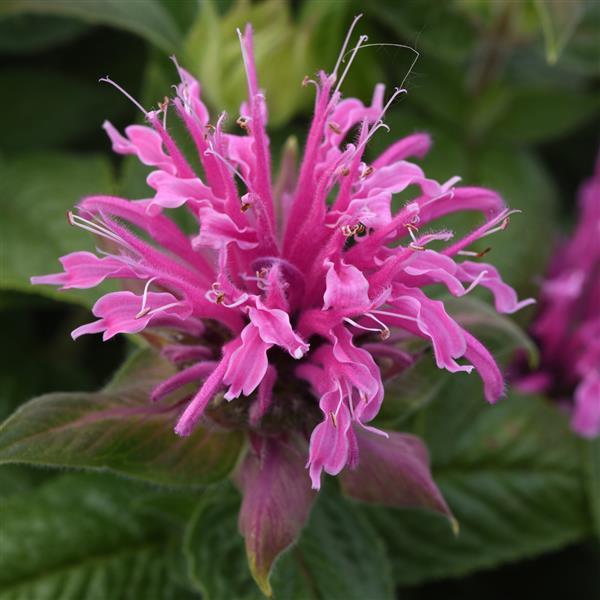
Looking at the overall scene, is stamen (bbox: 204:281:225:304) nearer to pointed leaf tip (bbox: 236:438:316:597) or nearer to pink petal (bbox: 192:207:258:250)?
pink petal (bbox: 192:207:258:250)

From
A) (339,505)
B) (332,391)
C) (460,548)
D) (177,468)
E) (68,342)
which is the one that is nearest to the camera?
(332,391)

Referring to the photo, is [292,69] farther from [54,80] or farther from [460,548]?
[460,548]

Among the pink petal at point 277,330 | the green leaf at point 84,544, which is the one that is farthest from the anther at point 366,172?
the green leaf at point 84,544

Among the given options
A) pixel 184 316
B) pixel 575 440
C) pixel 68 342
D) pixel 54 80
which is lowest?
pixel 68 342

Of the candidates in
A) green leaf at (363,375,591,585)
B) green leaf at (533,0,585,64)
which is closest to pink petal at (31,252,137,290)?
green leaf at (363,375,591,585)

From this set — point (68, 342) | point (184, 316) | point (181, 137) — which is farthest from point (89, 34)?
point (184, 316)

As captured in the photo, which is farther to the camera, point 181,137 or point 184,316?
point 181,137
